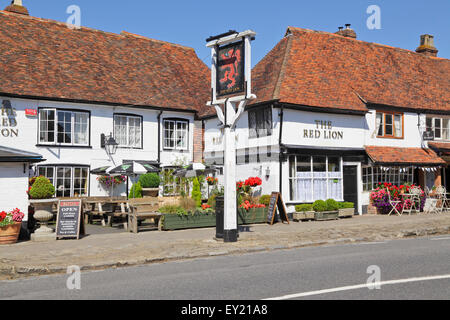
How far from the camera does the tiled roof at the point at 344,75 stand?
21312mm

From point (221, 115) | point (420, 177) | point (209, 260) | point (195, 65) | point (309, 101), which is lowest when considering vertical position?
point (209, 260)

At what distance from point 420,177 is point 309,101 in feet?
25.5

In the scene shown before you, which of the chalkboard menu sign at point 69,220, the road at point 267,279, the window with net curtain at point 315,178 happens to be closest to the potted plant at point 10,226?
the chalkboard menu sign at point 69,220

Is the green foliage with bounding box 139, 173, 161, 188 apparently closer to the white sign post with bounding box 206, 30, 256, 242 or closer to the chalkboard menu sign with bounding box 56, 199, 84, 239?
the chalkboard menu sign with bounding box 56, 199, 84, 239

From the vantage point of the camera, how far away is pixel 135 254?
1101 cm

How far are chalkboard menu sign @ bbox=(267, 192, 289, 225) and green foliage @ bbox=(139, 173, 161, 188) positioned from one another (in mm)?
6507

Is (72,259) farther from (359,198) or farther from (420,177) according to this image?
(420,177)

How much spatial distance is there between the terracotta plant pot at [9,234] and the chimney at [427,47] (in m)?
25.2

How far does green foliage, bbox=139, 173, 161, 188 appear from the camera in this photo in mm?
22469

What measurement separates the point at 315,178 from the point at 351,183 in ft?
7.71

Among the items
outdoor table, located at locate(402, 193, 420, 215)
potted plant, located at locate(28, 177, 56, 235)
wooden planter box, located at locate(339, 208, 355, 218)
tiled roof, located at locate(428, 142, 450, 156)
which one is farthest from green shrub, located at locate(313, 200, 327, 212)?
potted plant, located at locate(28, 177, 56, 235)

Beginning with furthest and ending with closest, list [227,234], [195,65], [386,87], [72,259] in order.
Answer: [195,65]
[386,87]
[227,234]
[72,259]

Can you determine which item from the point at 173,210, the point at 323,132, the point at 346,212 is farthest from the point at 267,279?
the point at 323,132
